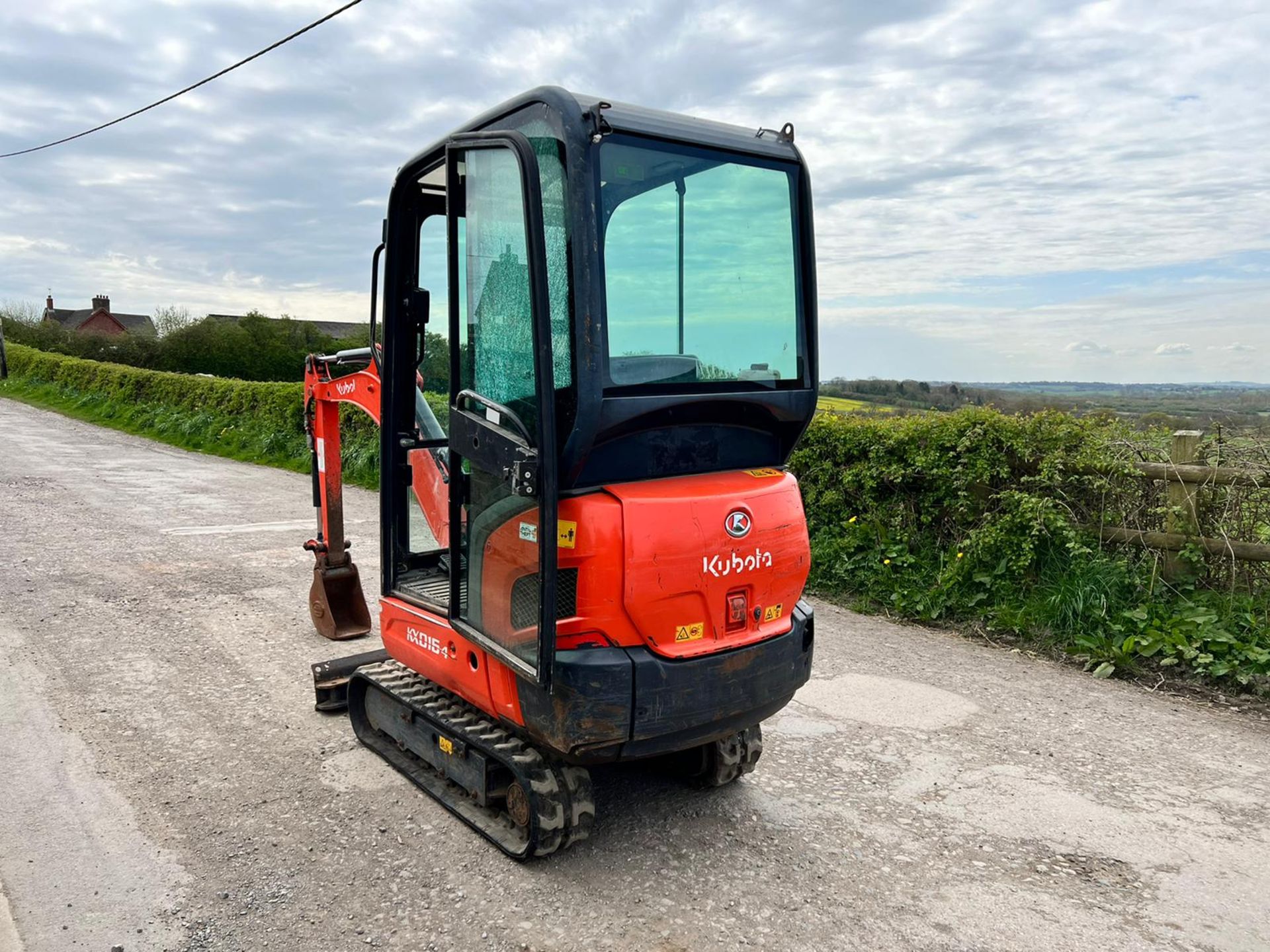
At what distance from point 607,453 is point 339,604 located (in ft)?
11.8

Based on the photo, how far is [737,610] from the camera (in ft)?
11.9

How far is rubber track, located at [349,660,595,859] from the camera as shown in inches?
143

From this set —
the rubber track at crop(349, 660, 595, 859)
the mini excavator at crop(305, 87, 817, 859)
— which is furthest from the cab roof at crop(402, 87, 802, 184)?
the rubber track at crop(349, 660, 595, 859)

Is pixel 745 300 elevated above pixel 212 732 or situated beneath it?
elevated above

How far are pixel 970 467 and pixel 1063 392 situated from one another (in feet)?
3.23

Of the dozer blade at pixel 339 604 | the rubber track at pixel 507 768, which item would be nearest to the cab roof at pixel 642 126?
the rubber track at pixel 507 768

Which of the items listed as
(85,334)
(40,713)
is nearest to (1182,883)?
(40,713)

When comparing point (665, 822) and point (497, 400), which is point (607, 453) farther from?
point (665, 822)

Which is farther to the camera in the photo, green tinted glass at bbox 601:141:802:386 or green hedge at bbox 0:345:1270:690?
green hedge at bbox 0:345:1270:690

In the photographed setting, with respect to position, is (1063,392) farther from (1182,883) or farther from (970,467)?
(1182,883)

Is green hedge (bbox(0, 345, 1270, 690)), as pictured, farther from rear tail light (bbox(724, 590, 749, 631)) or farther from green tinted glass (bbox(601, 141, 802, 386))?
Answer: rear tail light (bbox(724, 590, 749, 631))

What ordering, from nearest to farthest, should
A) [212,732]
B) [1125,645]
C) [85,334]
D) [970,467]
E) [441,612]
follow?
[441,612] → [212,732] → [1125,645] → [970,467] → [85,334]

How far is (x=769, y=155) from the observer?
3.84m

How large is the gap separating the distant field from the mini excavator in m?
4.20
